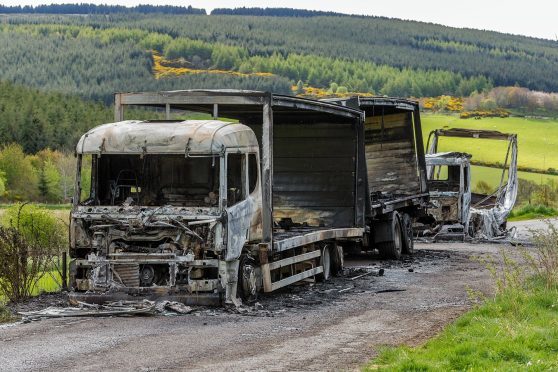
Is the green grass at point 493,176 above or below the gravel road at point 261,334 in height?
below

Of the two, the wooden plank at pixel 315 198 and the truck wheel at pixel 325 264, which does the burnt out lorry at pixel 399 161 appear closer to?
the wooden plank at pixel 315 198

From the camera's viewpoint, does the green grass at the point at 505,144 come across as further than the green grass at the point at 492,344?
Yes

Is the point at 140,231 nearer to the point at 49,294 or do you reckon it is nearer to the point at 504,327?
the point at 49,294

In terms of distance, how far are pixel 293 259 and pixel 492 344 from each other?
7.12 m

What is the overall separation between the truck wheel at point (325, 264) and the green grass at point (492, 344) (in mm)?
6139

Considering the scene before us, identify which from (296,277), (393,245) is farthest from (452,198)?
(296,277)

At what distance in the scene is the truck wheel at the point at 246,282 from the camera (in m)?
15.8

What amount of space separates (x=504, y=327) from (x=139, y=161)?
694 centimetres

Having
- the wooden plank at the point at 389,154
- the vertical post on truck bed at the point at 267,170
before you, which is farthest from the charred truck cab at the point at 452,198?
the vertical post on truck bed at the point at 267,170

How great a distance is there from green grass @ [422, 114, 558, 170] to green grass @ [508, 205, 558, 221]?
3018cm

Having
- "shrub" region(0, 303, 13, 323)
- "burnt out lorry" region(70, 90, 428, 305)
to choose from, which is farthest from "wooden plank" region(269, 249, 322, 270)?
"shrub" region(0, 303, 13, 323)

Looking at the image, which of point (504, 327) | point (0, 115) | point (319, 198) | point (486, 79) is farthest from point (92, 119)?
point (504, 327)

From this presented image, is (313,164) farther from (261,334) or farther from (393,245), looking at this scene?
(261,334)

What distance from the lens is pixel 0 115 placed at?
5389 inches
